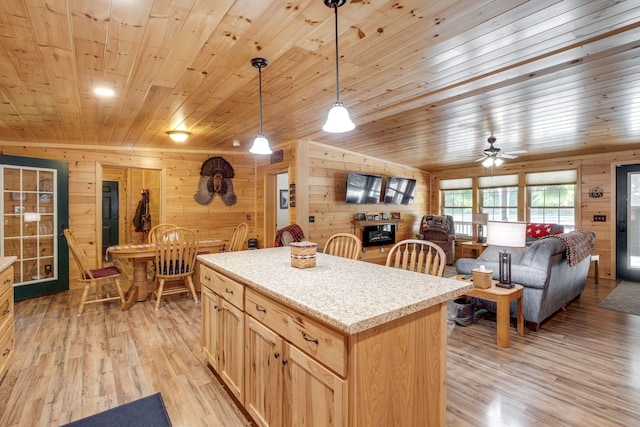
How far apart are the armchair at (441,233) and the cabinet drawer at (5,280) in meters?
6.40

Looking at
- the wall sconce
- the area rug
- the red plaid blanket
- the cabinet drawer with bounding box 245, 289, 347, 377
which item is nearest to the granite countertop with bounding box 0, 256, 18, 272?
the area rug

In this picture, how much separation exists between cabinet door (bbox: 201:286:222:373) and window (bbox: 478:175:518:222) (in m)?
6.67

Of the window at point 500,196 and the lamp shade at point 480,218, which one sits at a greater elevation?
the window at point 500,196

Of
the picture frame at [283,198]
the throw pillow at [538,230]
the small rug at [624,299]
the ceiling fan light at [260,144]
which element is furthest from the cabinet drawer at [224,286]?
the throw pillow at [538,230]

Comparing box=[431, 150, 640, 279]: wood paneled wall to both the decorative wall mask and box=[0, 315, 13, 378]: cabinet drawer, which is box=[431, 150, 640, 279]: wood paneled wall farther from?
box=[0, 315, 13, 378]: cabinet drawer

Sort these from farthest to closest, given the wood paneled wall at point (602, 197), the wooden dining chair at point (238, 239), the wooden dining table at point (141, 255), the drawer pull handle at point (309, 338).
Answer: the wood paneled wall at point (602, 197), the wooden dining chair at point (238, 239), the wooden dining table at point (141, 255), the drawer pull handle at point (309, 338)

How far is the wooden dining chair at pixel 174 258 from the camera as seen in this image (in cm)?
383

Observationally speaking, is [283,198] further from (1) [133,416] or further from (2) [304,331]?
(2) [304,331]

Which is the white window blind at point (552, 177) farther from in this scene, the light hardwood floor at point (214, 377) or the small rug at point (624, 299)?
the light hardwood floor at point (214, 377)

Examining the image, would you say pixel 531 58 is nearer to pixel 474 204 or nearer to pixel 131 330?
pixel 131 330

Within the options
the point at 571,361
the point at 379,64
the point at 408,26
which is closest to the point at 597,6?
the point at 408,26

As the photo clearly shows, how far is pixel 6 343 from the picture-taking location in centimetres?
227

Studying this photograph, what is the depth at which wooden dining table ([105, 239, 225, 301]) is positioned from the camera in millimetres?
3769

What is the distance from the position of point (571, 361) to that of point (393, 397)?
2249mm
